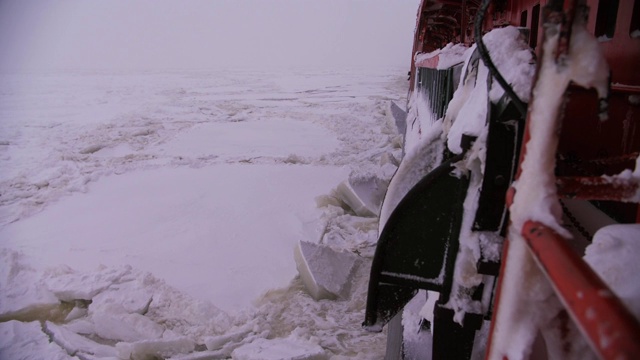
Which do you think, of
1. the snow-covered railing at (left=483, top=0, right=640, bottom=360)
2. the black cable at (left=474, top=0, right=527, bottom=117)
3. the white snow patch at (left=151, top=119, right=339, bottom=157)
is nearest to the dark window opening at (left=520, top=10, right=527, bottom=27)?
the black cable at (left=474, top=0, right=527, bottom=117)

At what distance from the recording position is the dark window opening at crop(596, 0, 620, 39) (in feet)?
4.87

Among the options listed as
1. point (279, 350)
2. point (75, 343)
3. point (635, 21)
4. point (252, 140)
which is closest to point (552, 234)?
point (635, 21)

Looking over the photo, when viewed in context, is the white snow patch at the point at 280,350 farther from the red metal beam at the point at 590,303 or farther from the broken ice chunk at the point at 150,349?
the red metal beam at the point at 590,303

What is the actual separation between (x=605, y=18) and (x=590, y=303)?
1410 mm

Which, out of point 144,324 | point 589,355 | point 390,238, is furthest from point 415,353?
point 144,324

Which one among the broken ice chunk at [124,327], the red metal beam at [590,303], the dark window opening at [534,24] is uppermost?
the dark window opening at [534,24]

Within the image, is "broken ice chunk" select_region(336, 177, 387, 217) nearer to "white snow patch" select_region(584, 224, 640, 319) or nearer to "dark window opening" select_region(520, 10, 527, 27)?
"dark window opening" select_region(520, 10, 527, 27)

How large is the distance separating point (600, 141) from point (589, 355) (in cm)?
84

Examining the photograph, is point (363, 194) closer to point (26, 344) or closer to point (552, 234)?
point (26, 344)

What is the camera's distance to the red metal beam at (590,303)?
1.67 feet

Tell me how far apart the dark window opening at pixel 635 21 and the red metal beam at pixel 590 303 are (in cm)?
98

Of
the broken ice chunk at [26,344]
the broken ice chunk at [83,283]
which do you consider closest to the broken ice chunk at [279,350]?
the broken ice chunk at [26,344]

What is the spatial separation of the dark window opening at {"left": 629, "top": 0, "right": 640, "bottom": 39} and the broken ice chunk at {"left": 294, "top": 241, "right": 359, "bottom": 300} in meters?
2.74

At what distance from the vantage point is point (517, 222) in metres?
0.85
